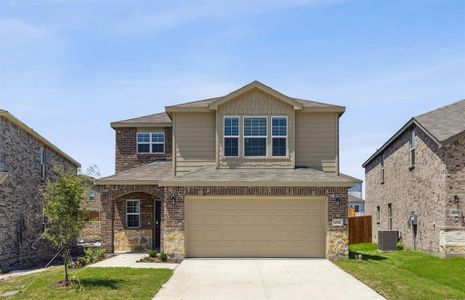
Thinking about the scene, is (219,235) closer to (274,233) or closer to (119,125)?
(274,233)

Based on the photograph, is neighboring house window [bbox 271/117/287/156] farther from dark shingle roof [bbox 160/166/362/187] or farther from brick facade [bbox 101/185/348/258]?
brick facade [bbox 101/185/348/258]

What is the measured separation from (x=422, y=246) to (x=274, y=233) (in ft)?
22.3

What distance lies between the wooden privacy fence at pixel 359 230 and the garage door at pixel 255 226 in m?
11.4

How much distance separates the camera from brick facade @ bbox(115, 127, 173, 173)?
25531 mm

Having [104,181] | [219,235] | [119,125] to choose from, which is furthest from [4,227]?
[219,235]

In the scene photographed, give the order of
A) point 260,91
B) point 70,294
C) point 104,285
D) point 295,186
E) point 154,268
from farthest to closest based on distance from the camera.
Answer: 1. point 260,91
2. point 295,186
3. point 154,268
4. point 104,285
5. point 70,294

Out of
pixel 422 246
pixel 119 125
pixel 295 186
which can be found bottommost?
pixel 422 246

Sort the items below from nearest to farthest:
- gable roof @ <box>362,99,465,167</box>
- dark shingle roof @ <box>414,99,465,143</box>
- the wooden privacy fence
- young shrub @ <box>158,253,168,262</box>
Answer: young shrub @ <box>158,253,168,262</box> < gable roof @ <box>362,99,465,167</box> < dark shingle roof @ <box>414,99,465,143</box> < the wooden privacy fence

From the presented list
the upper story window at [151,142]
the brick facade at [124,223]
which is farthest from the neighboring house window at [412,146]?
the upper story window at [151,142]

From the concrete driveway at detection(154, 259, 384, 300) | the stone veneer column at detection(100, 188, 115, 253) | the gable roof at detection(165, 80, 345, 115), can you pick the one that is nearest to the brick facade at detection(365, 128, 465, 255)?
the gable roof at detection(165, 80, 345, 115)

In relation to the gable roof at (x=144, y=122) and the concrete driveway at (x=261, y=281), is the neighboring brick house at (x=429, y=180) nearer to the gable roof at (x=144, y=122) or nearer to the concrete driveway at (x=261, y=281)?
the concrete driveway at (x=261, y=281)

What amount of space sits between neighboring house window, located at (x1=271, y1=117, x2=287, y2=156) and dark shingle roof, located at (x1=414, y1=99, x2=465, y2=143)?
18.5ft

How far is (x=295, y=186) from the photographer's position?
2011cm

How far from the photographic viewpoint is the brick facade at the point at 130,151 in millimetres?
25531
